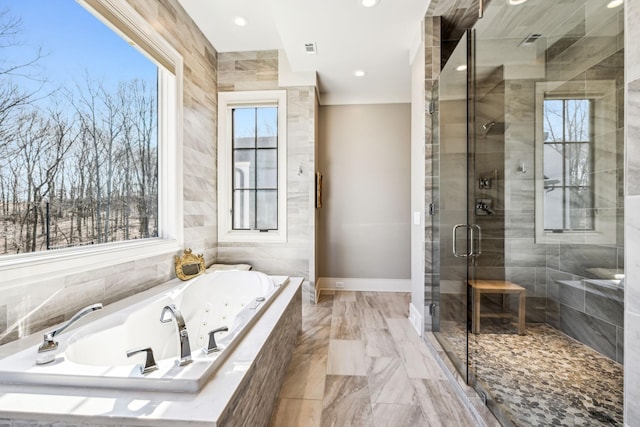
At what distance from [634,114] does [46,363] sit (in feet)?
6.76

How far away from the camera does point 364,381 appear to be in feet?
6.02

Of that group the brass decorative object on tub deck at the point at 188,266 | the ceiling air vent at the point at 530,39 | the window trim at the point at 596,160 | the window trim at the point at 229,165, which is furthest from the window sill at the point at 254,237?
the ceiling air vent at the point at 530,39

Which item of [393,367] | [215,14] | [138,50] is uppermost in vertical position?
[215,14]

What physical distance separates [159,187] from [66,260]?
1062 mm

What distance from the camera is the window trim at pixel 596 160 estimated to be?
1.50m

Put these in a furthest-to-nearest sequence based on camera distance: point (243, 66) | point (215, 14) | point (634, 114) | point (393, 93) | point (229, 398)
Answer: point (393, 93), point (243, 66), point (215, 14), point (229, 398), point (634, 114)

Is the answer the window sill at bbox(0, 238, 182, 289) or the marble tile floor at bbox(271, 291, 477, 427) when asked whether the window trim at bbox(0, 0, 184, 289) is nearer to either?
the window sill at bbox(0, 238, 182, 289)

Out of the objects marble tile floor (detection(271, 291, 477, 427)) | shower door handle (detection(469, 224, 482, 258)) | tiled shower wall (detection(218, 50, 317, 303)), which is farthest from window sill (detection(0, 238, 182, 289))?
shower door handle (detection(469, 224, 482, 258))

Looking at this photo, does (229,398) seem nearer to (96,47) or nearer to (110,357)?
(110,357)

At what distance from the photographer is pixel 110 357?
143 centimetres

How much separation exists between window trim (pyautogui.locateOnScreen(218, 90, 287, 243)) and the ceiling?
50 centimetres

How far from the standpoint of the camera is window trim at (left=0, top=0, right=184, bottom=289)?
1478mm

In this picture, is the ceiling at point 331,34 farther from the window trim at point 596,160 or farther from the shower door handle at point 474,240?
the shower door handle at point 474,240

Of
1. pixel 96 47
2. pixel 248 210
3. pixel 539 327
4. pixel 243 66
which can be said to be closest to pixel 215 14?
pixel 243 66
